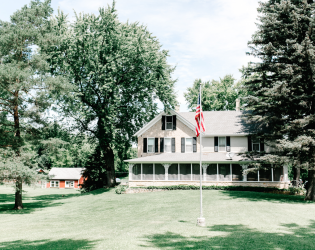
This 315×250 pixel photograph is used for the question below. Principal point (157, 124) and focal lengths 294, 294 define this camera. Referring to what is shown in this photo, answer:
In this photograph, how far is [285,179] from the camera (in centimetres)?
3064

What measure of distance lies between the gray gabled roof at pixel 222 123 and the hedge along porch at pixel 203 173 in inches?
116

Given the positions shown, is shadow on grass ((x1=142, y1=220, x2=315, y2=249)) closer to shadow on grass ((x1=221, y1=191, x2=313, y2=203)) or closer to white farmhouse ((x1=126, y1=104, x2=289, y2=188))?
shadow on grass ((x1=221, y1=191, x2=313, y2=203))

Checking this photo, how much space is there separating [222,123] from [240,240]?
85.5 feet

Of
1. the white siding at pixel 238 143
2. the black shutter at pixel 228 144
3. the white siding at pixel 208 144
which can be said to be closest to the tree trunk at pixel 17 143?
the white siding at pixel 208 144

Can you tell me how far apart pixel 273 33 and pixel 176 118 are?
15755 millimetres

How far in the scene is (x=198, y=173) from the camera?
105 ft

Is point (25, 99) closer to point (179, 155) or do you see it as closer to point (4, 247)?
point (4, 247)

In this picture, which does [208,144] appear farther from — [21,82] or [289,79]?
[21,82]

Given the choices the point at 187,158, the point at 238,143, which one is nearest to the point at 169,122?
the point at 187,158

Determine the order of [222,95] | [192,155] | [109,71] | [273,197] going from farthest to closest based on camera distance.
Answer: [222,95], [192,155], [109,71], [273,197]

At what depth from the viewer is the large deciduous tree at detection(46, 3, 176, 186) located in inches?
1148

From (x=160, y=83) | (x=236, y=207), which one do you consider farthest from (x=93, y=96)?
(x=236, y=207)

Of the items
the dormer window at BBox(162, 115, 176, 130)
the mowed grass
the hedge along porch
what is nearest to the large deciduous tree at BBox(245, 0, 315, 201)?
the mowed grass

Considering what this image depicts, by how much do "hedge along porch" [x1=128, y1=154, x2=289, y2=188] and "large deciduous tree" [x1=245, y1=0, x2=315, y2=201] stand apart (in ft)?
29.6
